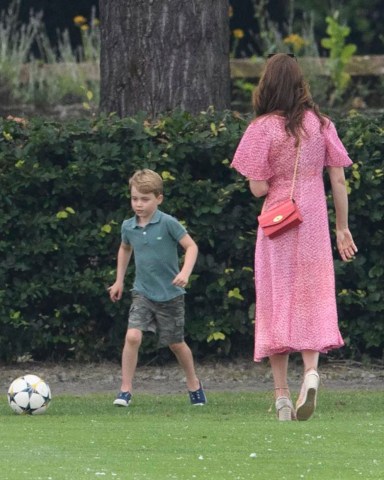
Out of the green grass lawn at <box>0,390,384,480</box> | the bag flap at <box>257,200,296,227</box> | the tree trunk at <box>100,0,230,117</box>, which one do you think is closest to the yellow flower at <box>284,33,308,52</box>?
the tree trunk at <box>100,0,230,117</box>

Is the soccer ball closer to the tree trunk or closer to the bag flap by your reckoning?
the bag flap

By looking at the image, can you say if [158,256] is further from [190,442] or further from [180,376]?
[190,442]

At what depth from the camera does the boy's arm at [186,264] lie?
9.48m

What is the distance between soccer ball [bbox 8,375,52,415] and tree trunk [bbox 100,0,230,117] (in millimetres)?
3382

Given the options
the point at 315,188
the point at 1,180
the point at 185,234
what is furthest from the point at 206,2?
the point at 315,188

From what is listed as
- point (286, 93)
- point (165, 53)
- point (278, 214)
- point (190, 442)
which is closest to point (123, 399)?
point (278, 214)

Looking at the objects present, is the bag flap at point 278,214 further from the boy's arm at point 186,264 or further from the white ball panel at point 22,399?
the white ball panel at point 22,399

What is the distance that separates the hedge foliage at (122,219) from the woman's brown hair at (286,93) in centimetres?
253

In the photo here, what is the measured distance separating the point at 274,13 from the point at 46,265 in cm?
1293

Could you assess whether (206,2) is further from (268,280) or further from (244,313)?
(268,280)

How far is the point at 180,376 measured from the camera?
1170 centimetres

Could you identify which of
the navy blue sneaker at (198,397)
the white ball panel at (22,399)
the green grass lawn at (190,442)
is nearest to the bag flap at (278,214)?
the green grass lawn at (190,442)

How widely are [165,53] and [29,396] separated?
3829 mm

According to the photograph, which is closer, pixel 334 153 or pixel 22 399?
pixel 334 153
